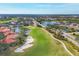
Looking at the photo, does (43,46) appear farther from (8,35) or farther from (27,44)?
(8,35)

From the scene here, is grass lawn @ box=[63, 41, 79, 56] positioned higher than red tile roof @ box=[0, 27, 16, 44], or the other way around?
red tile roof @ box=[0, 27, 16, 44]

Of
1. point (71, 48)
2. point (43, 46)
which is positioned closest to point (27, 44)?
point (43, 46)

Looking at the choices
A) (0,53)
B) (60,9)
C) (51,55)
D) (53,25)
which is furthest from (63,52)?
(0,53)

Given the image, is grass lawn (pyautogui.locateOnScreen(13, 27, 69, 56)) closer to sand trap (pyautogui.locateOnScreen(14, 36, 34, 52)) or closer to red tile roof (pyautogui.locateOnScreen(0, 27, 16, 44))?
sand trap (pyautogui.locateOnScreen(14, 36, 34, 52))

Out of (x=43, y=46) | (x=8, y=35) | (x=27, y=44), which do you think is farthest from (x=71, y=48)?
(x=8, y=35)

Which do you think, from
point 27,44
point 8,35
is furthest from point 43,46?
point 8,35

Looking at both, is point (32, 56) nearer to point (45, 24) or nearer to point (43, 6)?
point (45, 24)

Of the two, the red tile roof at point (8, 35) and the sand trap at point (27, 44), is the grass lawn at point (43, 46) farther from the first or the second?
the red tile roof at point (8, 35)

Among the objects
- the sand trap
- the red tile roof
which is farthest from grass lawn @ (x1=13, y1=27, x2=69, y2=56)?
the red tile roof

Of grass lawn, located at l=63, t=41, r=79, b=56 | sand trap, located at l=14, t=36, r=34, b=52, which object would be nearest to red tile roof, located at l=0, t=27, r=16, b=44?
sand trap, located at l=14, t=36, r=34, b=52
